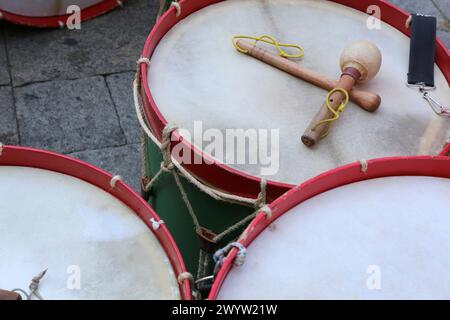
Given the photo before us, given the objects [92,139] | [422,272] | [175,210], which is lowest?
[92,139]

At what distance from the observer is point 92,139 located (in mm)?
2369

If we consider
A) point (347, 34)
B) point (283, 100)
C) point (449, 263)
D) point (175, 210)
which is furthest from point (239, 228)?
point (347, 34)

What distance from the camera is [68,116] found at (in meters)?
2.44

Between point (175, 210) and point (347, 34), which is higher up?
point (347, 34)

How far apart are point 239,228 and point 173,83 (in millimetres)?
389

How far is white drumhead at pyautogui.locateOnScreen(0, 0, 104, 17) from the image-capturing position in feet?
8.54

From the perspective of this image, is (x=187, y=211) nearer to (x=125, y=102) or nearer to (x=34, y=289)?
(x=34, y=289)

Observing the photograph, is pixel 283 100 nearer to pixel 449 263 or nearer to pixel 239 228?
pixel 239 228

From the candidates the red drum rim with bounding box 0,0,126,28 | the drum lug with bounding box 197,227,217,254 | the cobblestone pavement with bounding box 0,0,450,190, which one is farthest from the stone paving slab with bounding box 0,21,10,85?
the drum lug with bounding box 197,227,217,254

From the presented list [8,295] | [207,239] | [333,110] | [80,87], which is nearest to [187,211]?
[207,239]

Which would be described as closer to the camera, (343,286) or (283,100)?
(343,286)

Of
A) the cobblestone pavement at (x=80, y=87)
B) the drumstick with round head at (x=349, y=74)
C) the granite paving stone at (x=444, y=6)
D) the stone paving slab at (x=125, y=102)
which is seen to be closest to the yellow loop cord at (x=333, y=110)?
the drumstick with round head at (x=349, y=74)
